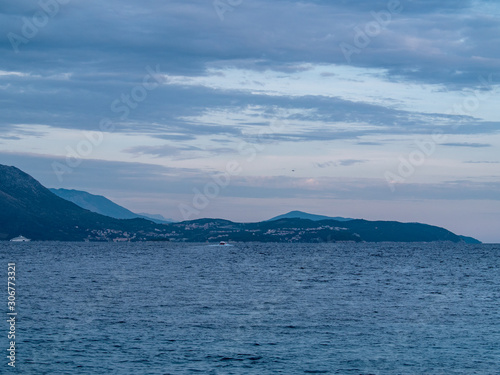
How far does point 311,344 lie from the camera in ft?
157

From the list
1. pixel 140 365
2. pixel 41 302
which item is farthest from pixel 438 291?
pixel 140 365

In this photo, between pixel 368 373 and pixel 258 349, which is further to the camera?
pixel 258 349

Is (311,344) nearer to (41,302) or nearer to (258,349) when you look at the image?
(258,349)

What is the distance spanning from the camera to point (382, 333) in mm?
52938

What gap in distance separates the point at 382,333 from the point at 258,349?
41.8ft

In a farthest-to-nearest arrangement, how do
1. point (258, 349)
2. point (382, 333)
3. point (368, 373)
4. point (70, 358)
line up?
point (382, 333), point (258, 349), point (70, 358), point (368, 373)

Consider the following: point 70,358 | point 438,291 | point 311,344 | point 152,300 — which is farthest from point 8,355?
point 438,291

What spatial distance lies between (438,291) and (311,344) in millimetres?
49681

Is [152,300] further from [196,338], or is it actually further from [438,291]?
[438,291]

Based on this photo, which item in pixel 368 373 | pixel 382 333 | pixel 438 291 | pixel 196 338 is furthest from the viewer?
pixel 438 291

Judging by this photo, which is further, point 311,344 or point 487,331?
point 487,331

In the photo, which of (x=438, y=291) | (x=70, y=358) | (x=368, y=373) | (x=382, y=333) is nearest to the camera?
(x=368, y=373)

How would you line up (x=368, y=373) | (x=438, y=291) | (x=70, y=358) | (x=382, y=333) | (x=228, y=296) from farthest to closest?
(x=438, y=291)
(x=228, y=296)
(x=382, y=333)
(x=70, y=358)
(x=368, y=373)

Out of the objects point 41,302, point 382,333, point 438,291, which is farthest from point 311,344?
point 438,291
